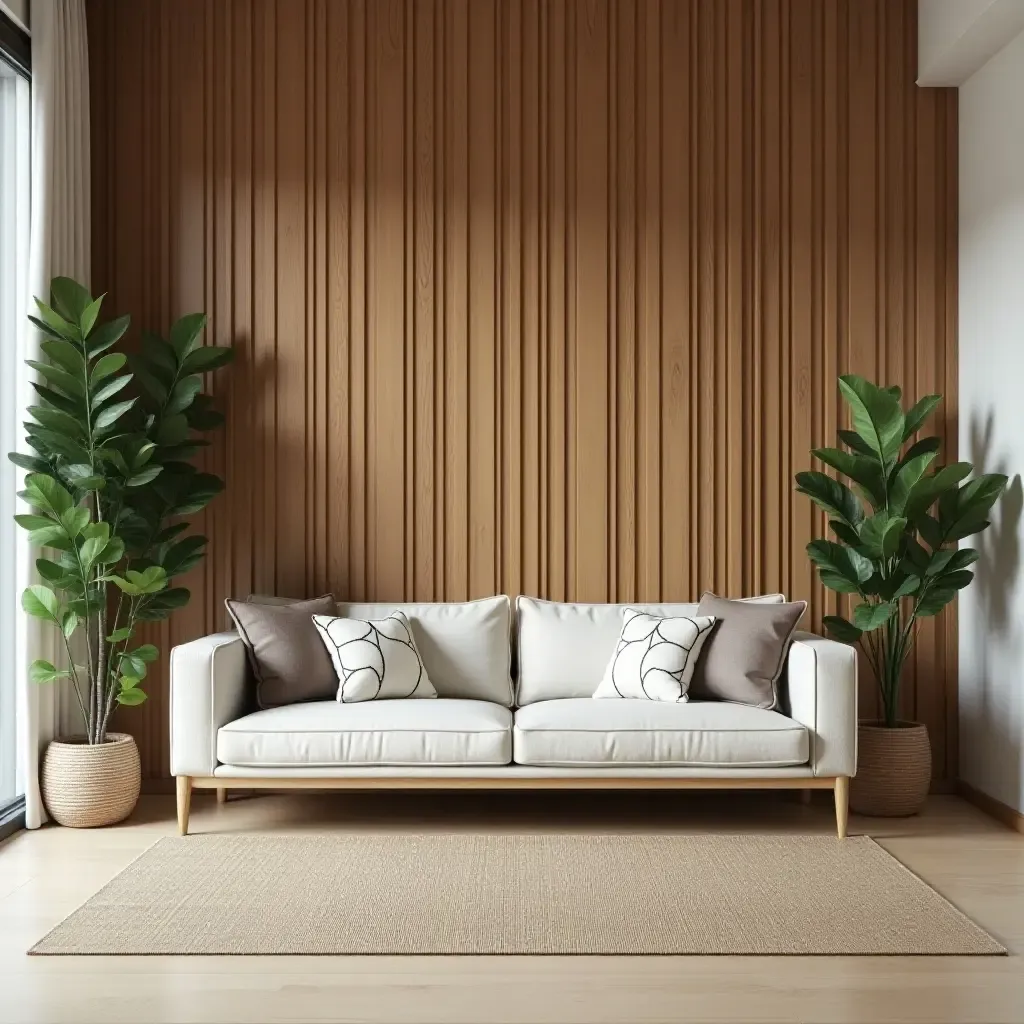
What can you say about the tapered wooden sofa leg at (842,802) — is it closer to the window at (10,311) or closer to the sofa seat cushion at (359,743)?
the sofa seat cushion at (359,743)

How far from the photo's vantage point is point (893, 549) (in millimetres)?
4203

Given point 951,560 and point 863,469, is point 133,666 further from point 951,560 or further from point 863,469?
point 951,560

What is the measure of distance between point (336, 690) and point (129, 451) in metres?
1.14

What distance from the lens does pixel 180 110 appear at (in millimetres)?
4766

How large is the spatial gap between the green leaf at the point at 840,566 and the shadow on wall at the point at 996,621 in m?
0.50

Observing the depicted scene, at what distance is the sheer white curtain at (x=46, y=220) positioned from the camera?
164 inches

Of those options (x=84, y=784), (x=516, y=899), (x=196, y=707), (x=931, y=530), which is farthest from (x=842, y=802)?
(x=84, y=784)

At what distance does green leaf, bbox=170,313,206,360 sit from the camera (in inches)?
176

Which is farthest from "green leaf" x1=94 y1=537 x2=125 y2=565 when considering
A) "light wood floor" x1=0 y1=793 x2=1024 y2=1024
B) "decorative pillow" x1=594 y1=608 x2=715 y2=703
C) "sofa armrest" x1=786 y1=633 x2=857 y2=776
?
"sofa armrest" x1=786 y1=633 x2=857 y2=776

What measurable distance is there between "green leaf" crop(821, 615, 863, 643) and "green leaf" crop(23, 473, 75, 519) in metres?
2.75

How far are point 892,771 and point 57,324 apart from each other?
3364 mm

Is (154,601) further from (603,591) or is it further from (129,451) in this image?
(603,591)

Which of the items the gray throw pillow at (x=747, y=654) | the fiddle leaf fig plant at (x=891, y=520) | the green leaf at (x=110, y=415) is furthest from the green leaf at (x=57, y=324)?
the fiddle leaf fig plant at (x=891, y=520)

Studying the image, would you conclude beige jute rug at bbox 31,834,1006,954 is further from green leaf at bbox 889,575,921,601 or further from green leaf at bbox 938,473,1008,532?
green leaf at bbox 938,473,1008,532
